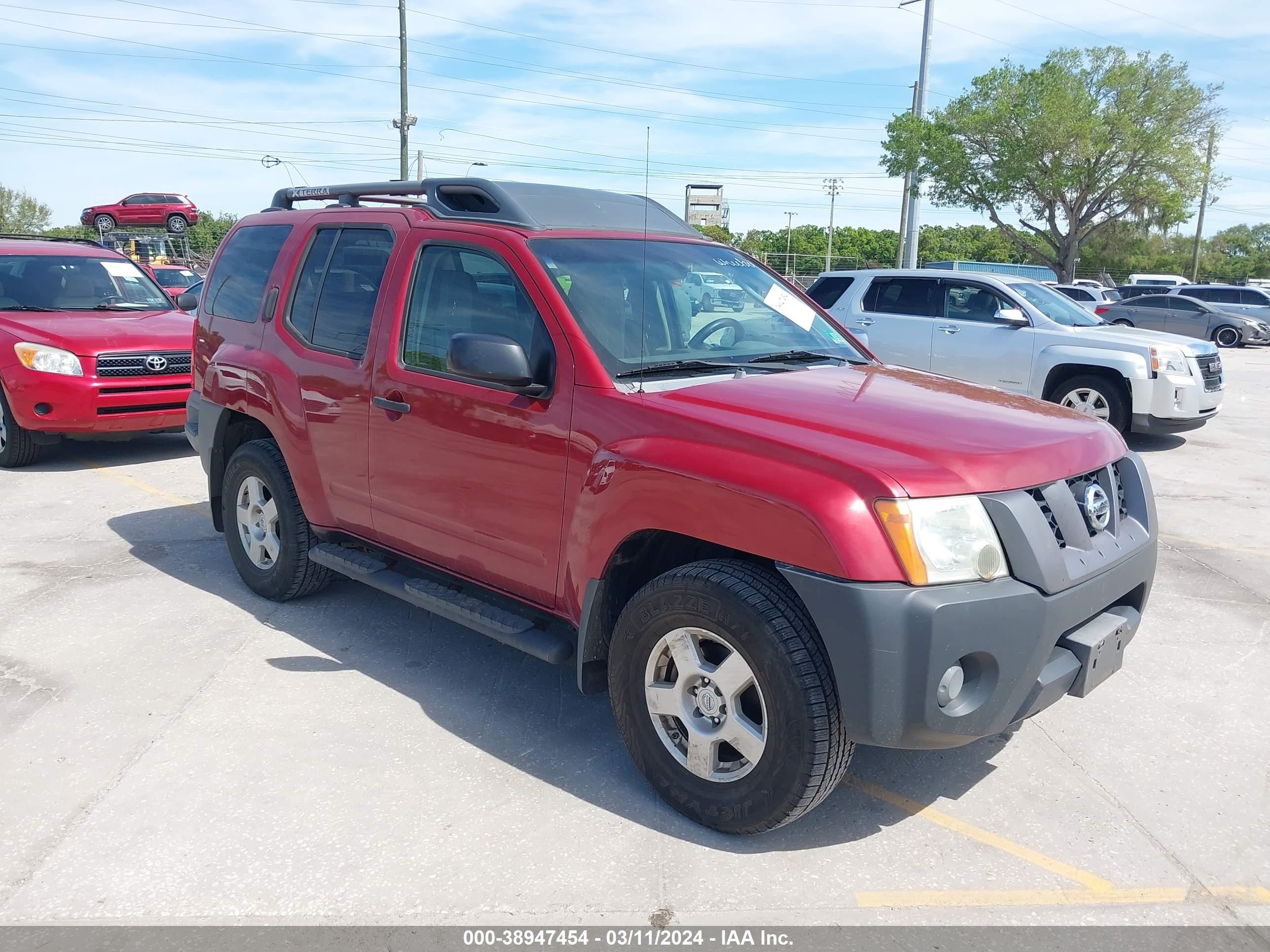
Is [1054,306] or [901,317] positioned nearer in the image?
[1054,306]

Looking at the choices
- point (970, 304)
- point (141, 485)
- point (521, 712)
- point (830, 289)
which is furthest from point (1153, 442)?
Answer: point (141, 485)

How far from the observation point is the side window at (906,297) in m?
11.3

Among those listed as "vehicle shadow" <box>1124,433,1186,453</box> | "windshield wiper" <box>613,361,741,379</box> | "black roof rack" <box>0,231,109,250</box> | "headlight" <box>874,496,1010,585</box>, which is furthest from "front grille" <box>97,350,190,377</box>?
"vehicle shadow" <box>1124,433,1186,453</box>

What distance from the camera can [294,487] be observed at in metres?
4.89

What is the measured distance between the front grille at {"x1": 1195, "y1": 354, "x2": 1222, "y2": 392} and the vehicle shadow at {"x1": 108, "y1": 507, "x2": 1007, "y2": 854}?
806cm

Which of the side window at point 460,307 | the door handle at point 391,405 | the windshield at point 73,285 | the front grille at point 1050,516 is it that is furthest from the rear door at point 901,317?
the front grille at point 1050,516

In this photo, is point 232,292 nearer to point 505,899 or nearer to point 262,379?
point 262,379

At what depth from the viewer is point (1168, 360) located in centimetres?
1005

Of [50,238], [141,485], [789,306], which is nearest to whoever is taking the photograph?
[789,306]

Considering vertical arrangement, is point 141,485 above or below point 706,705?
below

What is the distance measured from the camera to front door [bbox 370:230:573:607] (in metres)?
3.61

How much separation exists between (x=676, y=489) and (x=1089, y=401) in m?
8.48
